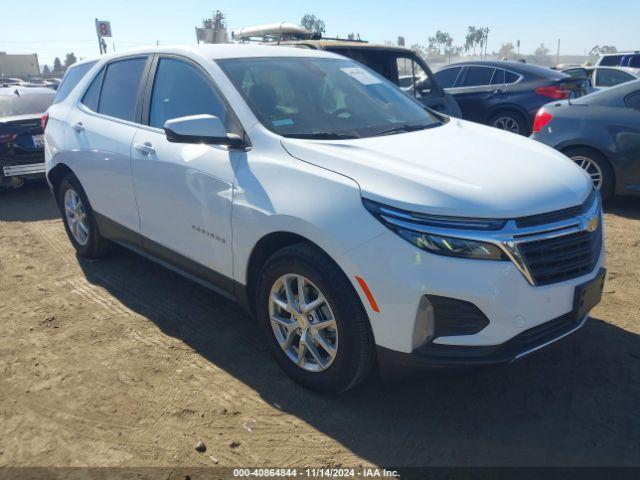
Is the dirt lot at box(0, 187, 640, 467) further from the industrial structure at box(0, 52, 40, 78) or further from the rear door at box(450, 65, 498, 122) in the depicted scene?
the industrial structure at box(0, 52, 40, 78)

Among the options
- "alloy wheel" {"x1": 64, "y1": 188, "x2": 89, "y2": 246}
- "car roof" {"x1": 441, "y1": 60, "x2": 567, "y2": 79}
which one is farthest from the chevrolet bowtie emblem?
"car roof" {"x1": 441, "y1": 60, "x2": 567, "y2": 79}

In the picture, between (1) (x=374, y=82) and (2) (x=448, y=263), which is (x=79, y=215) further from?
(2) (x=448, y=263)

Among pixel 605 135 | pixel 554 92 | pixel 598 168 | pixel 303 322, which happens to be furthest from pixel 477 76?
pixel 303 322

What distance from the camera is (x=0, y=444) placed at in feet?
8.68

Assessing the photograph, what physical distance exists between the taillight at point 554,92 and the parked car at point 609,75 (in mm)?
4323

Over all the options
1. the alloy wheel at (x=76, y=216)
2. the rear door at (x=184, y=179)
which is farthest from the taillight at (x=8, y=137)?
the rear door at (x=184, y=179)

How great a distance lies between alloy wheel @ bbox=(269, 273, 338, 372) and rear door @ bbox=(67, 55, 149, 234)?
1.56 m

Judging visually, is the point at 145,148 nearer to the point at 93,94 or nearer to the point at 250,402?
the point at 93,94

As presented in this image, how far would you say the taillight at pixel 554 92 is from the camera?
9.18 m

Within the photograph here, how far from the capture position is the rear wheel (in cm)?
952

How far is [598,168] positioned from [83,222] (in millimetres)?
5325

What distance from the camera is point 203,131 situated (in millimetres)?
2979

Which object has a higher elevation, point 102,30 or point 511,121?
point 102,30

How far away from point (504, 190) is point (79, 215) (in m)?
3.84
